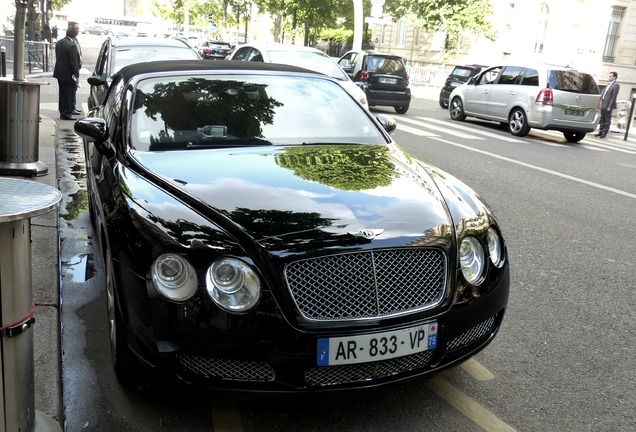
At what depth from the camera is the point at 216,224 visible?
284 cm

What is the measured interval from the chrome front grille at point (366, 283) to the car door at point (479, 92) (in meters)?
15.4

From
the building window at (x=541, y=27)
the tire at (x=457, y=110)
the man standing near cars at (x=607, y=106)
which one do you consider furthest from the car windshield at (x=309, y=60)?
the building window at (x=541, y=27)

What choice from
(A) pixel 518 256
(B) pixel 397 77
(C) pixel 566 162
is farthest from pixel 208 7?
(A) pixel 518 256

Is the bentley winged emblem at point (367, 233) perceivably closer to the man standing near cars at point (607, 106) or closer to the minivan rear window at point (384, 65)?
the minivan rear window at point (384, 65)

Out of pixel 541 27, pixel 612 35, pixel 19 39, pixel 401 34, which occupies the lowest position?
pixel 19 39

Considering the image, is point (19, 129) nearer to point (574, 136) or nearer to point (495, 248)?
point (495, 248)

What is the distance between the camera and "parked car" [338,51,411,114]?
18.9 m

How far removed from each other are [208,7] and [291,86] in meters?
77.3

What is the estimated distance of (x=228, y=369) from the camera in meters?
2.70

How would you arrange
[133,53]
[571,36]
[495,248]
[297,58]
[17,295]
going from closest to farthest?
[17,295] → [495,248] → [133,53] → [297,58] → [571,36]

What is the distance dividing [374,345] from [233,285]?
629 mm

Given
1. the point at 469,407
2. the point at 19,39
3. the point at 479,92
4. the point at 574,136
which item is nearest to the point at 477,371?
the point at 469,407

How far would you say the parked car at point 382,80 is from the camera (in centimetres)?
1892

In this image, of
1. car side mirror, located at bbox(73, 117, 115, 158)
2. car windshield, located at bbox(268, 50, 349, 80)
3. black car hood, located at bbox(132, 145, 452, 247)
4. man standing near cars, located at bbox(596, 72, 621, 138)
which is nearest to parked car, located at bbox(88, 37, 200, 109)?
car windshield, located at bbox(268, 50, 349, 80)
